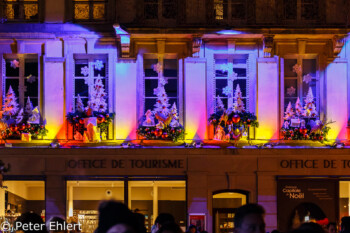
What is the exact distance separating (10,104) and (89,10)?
356 centimetres

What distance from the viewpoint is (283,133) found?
24.0 meters

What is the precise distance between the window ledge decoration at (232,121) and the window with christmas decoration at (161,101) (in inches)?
40.9

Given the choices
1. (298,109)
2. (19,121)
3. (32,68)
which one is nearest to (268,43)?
(298,109)

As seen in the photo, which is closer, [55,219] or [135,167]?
[55,219]

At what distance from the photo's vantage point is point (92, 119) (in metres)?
23.5

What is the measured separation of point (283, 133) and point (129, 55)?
4.98 m

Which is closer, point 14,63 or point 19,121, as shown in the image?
point 19,121

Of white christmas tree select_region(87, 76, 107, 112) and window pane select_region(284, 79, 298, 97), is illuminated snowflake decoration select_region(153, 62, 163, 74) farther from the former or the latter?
window pane select_region(284, 79, 298, 97)

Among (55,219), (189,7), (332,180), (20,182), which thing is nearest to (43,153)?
(20,182)

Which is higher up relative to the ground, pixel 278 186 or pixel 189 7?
pixel 189 7

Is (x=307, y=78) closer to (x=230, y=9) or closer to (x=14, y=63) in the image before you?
(x=230, y=9)

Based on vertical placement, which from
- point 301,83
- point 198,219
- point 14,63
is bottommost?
point 198,219

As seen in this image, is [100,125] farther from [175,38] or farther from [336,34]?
[336,34]

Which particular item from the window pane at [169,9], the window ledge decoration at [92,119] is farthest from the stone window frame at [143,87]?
the window pane at [169,9]
